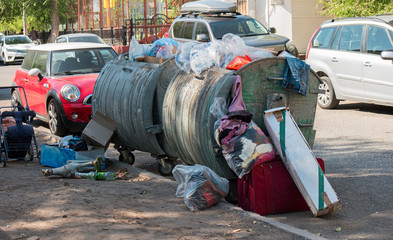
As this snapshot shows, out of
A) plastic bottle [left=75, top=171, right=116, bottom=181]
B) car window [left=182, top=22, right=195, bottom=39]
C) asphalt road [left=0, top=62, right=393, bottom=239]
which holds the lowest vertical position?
asphalt road [left=0, top=62, right=393, bottom=239]

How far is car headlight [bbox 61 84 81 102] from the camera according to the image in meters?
11.4

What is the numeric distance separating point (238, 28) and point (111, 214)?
11854 millimetres

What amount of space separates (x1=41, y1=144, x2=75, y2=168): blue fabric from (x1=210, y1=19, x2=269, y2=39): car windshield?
8558mm

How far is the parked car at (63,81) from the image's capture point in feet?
37.4

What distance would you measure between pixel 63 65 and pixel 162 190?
5.90 meters

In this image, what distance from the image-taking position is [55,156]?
8.80 m

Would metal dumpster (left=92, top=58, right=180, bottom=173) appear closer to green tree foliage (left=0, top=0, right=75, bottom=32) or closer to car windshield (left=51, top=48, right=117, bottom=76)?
car windshield (left=51, top=48, right=117, bottom=76)

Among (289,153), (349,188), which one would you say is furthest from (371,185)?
(289,153)

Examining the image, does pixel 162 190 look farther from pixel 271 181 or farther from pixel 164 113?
pixel 271 181

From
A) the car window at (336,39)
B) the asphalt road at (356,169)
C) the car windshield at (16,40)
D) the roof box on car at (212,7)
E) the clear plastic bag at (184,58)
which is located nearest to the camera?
the asphalt road at (356,169)

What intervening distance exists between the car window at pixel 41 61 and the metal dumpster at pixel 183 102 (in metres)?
3.81

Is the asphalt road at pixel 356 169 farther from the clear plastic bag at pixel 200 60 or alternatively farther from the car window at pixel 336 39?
the clear plastic bag at pixel 200 60

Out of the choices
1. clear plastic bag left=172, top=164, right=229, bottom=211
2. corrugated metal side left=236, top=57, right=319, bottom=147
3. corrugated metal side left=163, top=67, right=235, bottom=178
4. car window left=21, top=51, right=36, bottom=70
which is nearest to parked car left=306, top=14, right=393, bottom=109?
corrugated metal side left=236, top=57, right=319, bottom=147

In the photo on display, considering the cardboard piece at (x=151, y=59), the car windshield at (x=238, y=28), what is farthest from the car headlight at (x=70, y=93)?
the car windshield at (x=238, y=28)
